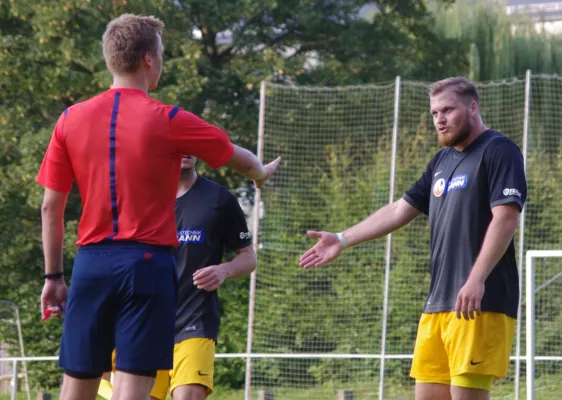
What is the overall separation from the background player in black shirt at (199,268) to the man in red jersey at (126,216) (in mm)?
1615

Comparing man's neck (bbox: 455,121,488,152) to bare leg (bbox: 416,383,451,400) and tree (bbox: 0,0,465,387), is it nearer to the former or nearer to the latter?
bare leg (bbox: 416,383,451,400)

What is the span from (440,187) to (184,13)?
13.7m

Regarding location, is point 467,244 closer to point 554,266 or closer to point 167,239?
point 167,239

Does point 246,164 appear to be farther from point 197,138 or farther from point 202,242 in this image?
point 202,242

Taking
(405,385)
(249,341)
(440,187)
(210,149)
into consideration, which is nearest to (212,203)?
(440,187)

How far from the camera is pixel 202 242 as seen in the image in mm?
6039

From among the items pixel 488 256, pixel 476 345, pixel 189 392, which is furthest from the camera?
pixel 189 392

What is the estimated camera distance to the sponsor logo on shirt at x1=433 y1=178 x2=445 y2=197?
516cm

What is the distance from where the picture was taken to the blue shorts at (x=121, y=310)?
13.2ft

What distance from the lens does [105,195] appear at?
407 cm

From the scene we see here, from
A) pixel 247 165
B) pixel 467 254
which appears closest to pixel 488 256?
pixel 467 254

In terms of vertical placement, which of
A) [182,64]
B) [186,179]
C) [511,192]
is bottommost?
[511,192]

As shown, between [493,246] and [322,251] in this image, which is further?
[322,251]

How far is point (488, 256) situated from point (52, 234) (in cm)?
181
